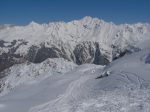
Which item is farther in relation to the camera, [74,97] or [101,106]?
[74,97]

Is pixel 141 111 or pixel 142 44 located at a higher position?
pixel 142 44

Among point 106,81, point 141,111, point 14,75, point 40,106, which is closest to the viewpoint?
point 141,111

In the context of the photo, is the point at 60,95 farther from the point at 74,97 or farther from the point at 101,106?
the point at 101,106

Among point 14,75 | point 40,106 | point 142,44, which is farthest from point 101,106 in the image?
point 14,75

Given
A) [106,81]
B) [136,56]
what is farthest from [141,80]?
[136,56]

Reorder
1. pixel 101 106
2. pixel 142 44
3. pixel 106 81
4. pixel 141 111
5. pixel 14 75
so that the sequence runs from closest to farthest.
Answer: pixel 141 111 < pixel 101 106 < pixel 106 81 < pixel 142 44 < pixel 14 75

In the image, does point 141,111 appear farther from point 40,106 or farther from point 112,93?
point 40,106
